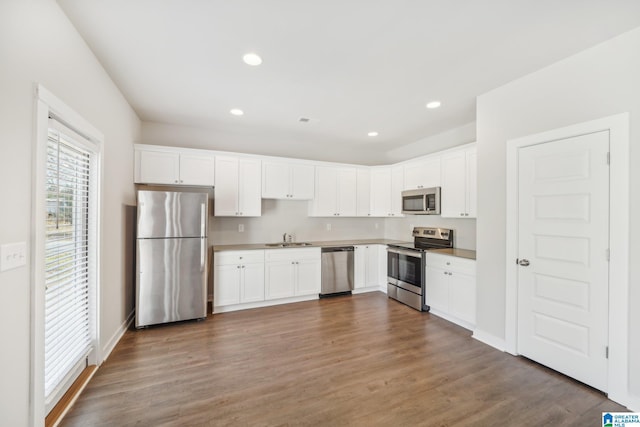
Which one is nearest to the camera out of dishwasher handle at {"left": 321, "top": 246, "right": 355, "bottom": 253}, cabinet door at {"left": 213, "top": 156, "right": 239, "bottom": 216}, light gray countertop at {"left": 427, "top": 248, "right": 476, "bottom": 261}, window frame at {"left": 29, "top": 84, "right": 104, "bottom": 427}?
window frame at {"left": 29, "top": 84, "right": 104, "bottom": 427}

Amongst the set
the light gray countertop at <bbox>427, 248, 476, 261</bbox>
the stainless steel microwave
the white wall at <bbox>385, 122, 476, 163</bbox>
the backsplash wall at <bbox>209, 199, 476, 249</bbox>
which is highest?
the white wall at <bbox>385, 122, 476, 163</bbox>

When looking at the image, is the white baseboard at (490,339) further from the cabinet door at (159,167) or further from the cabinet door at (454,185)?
the cabinet door at (159,167)

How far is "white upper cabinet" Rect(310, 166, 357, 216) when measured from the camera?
4.81m

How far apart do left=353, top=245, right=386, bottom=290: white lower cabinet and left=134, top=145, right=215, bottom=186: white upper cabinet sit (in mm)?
2669

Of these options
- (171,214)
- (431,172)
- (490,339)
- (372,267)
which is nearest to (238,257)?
(171,214)

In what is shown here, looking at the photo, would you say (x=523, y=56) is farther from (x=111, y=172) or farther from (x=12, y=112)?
(x=111, y=172)

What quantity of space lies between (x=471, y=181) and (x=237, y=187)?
328 cm

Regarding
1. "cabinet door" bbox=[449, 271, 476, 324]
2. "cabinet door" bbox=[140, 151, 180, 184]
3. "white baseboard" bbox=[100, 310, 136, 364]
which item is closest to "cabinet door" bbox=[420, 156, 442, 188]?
"cabinet door" bbox=[449, 271, 476, 324]

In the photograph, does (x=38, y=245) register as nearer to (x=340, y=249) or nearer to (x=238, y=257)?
(x=238, y=257)

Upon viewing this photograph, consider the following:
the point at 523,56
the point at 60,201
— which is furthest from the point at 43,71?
the point at 523,56

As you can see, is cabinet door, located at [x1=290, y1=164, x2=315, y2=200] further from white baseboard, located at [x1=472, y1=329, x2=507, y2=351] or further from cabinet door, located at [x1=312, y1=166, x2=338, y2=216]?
white baseboard, located at [x1=472, y1=329, x2=507, y2=351]

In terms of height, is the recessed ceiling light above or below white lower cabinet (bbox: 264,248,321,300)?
above

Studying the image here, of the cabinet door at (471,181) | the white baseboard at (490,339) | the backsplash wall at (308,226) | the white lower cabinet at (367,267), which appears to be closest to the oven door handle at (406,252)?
the white lower cabinet at (367,267)

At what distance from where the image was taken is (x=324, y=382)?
89.3 inches
